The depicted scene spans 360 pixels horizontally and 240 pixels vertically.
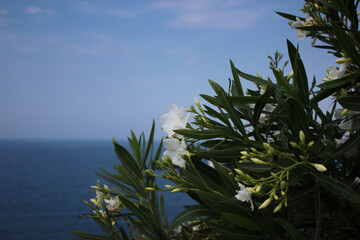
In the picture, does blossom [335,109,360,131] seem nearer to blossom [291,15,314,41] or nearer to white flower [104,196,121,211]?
blossom [291,15,314,41]

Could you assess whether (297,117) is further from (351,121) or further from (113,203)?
(113,203)

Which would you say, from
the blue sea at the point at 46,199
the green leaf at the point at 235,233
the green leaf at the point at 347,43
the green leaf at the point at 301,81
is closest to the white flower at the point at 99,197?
the green leaf at the point at 235,233

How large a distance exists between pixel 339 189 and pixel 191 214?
33 cm

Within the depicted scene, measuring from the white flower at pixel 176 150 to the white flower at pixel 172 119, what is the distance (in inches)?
1.1

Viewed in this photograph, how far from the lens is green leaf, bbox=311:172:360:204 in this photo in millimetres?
620

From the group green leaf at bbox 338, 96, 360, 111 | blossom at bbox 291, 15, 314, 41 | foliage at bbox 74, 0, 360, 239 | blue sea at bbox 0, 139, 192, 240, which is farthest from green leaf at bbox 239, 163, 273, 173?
blue sea at bbox 0, 139, 192, 240

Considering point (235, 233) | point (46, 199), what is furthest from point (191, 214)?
point (46, 199)

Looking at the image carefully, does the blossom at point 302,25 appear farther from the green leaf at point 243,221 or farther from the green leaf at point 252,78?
the green leaf at point 243,221

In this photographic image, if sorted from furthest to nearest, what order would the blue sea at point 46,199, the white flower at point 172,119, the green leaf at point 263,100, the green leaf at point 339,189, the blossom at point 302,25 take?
the blue sea at point 46,199
the blossom at point 302,25
the white flower at point 172,119
the green leaf at point 263,100
the green leaf at point 339,189

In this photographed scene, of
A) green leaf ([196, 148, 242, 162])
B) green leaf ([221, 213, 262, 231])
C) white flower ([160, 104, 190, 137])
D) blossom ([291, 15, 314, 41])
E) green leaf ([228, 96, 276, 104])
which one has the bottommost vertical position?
green leaf ([221, 213, 262, 231])

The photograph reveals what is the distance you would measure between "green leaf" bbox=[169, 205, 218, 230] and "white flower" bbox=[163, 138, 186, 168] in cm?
11

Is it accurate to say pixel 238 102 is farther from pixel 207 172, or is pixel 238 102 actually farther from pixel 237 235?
pixel 237 235

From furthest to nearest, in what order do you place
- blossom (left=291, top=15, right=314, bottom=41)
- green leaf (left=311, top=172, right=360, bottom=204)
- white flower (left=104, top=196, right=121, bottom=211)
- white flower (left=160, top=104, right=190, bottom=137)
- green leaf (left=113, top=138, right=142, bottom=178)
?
white flower (left=104, top=196, right=121, bottom=211), green leaf (left=113, top=138, right=142, bottom=178), blossom (left=291, top=15, right=314, bottom=41), white flower (left=160, top=104, right=190, bottom=137), green leaf (left=311, top=172, right=360, bottom=204)

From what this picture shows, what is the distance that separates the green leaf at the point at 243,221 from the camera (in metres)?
0.72
